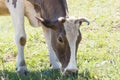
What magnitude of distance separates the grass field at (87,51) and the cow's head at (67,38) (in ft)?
0.76

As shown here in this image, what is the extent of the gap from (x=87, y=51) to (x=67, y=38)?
Answer: 77.5 inches

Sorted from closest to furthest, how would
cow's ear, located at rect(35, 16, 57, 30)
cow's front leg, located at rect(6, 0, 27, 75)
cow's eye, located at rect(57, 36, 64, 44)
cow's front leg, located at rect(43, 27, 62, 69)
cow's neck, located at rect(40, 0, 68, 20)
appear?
1. cow's eye, located at rect(57, 36, 64, 44)
2. cow's ear, located at rect(35, 16, 57, 30)
3. cow's neck, located at rect(40, 0, 68, 20)
4. cow's front leg, located at rect(6, 0, 27, 75)
5. cow's front leg, located at rect(43, 27, 62, 69)

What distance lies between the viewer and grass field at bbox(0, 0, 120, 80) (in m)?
7.58

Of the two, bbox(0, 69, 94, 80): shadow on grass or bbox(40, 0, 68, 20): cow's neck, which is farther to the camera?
bbox(40, 0, 68, 20): cow's neck

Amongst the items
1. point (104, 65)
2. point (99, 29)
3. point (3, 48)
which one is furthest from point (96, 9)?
point (104, 65)

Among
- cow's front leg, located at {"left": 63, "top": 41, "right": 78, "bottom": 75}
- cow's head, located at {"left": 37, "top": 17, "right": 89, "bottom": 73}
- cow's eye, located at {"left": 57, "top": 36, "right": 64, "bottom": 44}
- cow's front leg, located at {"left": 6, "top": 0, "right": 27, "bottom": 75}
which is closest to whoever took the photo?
cow's front leg, located at {"left": 63, "top": 41, "right": 78, "bottom": 75}

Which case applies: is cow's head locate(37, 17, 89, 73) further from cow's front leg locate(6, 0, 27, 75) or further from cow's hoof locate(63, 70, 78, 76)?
cow's front leg locate(6, 0, 27, 75)

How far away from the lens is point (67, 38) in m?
7.24

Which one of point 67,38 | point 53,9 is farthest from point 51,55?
point 67,38

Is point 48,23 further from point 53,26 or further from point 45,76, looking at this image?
point 45,76

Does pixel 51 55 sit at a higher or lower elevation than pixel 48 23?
lower

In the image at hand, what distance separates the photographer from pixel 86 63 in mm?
8273

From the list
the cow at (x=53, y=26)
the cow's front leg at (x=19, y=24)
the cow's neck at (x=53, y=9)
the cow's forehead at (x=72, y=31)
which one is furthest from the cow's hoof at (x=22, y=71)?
the cow's forehead at (x=72, y=31)

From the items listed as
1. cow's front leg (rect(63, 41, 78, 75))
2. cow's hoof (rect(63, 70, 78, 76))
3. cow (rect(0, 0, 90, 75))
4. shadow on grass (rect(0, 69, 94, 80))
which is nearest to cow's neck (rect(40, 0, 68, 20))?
cow (rect(0, 0, 90, 75))
